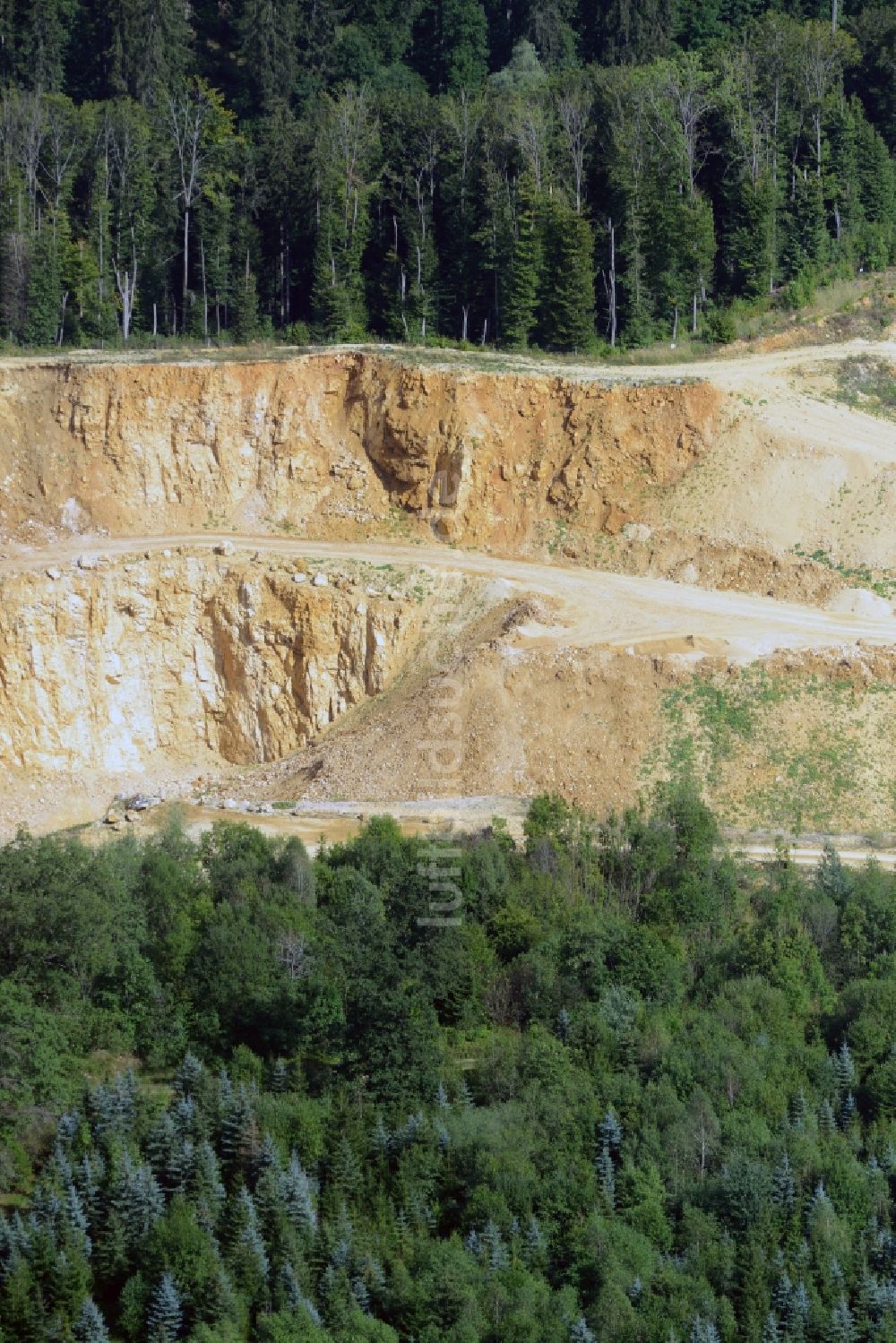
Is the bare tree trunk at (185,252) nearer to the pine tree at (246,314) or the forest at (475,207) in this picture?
the forest at (475,207)

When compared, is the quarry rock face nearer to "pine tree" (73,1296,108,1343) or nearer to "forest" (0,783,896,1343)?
"forest" (0,783,896,1343)

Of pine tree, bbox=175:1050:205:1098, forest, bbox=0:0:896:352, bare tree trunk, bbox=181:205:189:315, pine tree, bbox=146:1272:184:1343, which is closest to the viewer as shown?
pine tree, bbox=146:1272:184:1343

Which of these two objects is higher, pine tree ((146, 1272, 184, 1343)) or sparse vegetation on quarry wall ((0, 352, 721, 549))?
sparse vegetation on quarry wall ((0, 352, 721, 549))

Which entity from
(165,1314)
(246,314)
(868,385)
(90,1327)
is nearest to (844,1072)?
(165,1314)

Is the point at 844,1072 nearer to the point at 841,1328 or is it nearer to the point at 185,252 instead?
the point at 841,1328

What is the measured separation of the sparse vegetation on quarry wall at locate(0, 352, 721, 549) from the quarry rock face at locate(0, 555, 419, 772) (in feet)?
13.6

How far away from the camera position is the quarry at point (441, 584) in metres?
69.7

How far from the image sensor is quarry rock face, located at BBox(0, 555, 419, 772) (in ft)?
242

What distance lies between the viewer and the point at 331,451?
79562mm

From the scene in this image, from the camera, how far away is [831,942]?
194ft

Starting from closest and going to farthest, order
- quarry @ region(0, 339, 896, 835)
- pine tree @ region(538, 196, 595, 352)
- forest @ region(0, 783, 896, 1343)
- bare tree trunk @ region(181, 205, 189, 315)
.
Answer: forest @ region(0, 783, 896, 1343) → quarry @ region(0, 339, 896, 835) → pine tree @ region(538, 196, 595, 352) → bare tree trunk @ region(181, 205, 189, 315)

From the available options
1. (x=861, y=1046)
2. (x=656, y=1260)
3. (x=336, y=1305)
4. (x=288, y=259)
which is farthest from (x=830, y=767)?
(x=288, y=259)

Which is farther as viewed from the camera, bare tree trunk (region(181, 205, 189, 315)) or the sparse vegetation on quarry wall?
bare tree trunk (region(181, 205, 189, 315))

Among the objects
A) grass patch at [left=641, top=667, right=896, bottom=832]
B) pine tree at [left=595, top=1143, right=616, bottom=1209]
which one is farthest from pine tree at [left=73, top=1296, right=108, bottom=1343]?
grass patch at [left=641, top=667, right=896, bottom=832]
